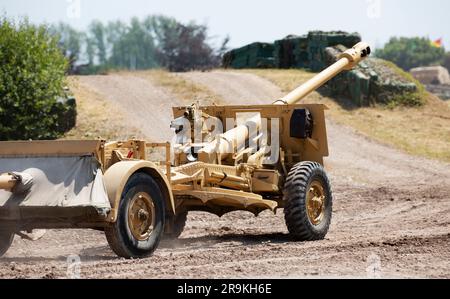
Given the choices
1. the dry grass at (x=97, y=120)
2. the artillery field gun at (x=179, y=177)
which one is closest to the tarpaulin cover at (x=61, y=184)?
the artillery field gun at (x=179, y=177)

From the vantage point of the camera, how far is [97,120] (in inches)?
1066

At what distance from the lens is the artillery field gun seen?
958cm

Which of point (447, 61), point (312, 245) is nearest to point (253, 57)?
point (312, 245)

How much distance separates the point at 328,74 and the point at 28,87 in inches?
480

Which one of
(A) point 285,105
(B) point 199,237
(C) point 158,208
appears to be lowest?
(B) point 199,237

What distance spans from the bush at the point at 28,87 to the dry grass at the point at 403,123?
9.02m

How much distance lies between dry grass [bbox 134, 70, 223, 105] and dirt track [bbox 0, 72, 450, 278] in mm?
8001

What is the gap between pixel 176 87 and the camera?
32031mm

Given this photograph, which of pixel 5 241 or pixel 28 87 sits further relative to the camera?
pixel 28 87

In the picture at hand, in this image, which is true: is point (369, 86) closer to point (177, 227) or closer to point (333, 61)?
point (333, 61)

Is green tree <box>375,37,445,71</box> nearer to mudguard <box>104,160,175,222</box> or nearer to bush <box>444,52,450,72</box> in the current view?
bush <box>444,52,450,72</box>
